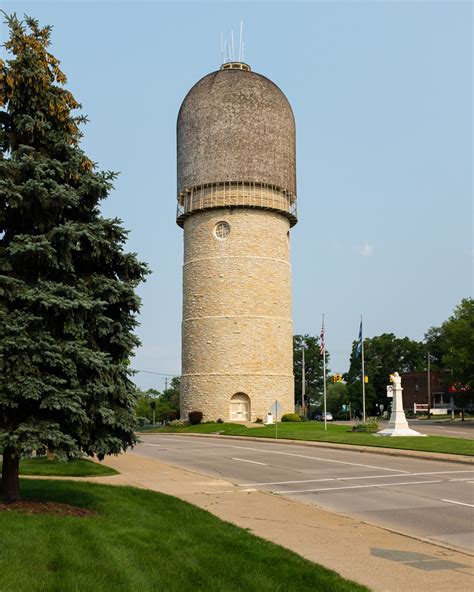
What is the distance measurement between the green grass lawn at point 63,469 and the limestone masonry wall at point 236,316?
95.0 feet

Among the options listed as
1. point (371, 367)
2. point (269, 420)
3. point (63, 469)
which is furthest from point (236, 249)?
point (371, 367)

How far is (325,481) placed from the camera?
57.6 ft

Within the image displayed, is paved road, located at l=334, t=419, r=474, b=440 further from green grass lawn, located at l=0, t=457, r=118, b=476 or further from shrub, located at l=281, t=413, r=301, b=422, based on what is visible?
green grass lawn, located at l=0, t=457, r=118, b=476

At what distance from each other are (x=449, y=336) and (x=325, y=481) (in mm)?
47800

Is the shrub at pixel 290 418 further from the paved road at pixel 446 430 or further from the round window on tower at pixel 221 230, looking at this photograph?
the round window on tower at pixel 221 230

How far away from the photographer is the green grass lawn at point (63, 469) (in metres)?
17.8

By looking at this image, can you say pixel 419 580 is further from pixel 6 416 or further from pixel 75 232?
pixel 75 232

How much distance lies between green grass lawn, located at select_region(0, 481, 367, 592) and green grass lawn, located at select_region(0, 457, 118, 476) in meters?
7.12

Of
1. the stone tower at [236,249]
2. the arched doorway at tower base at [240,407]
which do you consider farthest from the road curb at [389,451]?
the stone tower at [236,249]

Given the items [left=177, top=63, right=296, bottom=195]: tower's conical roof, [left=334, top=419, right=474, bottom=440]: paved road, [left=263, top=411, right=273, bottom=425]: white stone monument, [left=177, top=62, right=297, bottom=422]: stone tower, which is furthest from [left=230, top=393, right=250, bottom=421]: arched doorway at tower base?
[left=177, top=63, right=296, bottom=195]: tower's conical roof

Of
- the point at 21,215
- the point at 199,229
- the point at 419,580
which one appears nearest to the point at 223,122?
the point at 199,229

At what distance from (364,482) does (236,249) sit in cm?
3436

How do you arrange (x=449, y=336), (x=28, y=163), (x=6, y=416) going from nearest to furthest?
(x=6, y=416), (x=28, y=163), (x=449, y=336)

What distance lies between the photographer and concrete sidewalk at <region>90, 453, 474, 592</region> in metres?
7.75
